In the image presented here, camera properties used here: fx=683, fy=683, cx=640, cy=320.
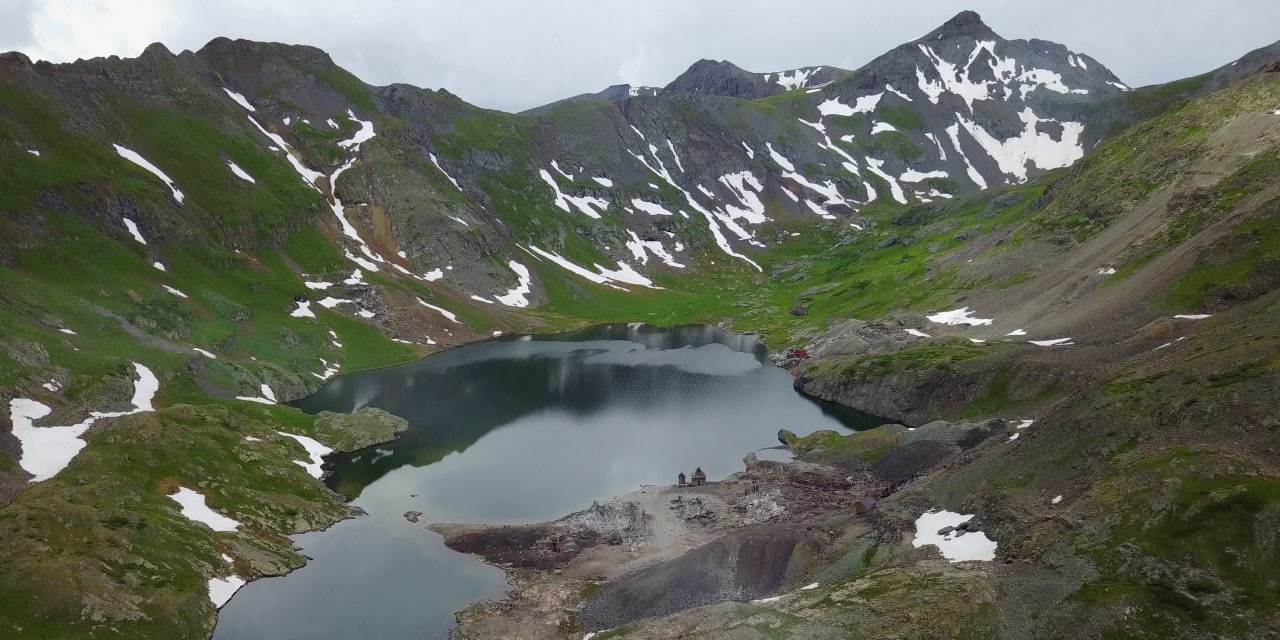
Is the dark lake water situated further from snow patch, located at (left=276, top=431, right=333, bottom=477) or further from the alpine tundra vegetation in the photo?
the alpine tundra vegetation

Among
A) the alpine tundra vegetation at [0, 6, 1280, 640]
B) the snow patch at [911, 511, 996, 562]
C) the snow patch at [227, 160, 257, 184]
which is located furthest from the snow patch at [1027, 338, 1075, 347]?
the snow patch at [227, 160, 257, 184]

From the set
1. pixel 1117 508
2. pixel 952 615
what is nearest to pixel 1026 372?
pixel 1117 508

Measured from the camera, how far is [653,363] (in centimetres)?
10225

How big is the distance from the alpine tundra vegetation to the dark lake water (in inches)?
78.0

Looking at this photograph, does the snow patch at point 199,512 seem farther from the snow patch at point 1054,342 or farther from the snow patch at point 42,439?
the snow patch at point 1054,342

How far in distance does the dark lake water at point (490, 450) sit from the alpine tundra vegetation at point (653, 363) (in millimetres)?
1982

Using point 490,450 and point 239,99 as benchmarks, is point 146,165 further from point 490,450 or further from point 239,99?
point 490,450

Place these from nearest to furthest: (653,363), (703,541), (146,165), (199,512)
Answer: (199,512) → (703,541) → (653,363) → (146,165)

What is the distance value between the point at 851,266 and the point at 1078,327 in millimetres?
88322

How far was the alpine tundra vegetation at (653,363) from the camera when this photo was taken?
28.4 meters

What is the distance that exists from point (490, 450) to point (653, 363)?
41.3m

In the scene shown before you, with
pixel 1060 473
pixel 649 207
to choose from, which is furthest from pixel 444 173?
pixel 1060 473

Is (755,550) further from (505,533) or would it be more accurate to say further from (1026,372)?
(1026,372)

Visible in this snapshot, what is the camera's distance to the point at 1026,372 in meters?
59.9
